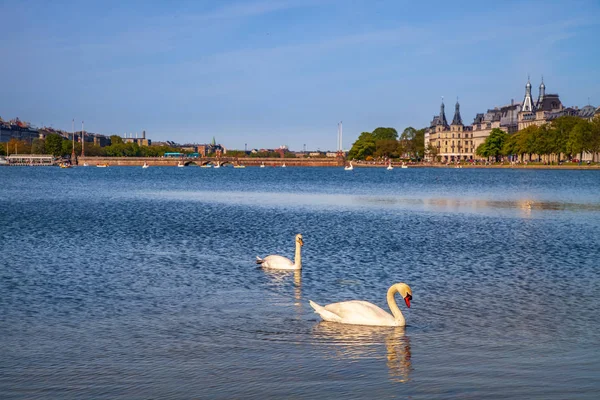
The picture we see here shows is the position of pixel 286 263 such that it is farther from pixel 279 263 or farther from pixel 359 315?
pixel 359 315

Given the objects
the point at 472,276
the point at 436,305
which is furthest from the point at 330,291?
the point at 472,276

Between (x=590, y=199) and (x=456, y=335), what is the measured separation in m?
62.5

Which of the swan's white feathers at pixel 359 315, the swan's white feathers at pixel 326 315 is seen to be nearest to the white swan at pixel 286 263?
the swan's white feathers at pixel 326 315

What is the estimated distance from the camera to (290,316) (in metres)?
18.8

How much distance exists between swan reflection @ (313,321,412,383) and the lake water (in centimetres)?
4

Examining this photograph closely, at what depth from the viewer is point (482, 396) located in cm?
1282

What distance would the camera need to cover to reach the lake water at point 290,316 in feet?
44.5

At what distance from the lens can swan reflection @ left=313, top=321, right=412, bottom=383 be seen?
14656mm

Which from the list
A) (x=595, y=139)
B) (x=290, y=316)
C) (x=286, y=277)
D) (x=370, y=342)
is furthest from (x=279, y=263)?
(x=595, y=139)

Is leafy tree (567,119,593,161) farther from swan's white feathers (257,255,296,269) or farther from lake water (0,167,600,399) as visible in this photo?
swan's white feathers (257,255,296,269)

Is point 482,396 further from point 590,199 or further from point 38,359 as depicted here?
point 590,199

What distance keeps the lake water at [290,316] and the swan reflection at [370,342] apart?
0.04 meters

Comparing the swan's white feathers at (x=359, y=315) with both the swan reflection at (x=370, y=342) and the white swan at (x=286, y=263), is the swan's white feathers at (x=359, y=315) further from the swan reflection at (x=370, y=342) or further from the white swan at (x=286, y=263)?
the white swan at (x=286, y=263)

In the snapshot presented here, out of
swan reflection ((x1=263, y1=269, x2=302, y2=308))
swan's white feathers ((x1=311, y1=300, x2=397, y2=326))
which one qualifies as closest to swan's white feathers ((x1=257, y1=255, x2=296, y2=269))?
swan reflection ((x1=263, y1=269, x2=302, y2=308))
